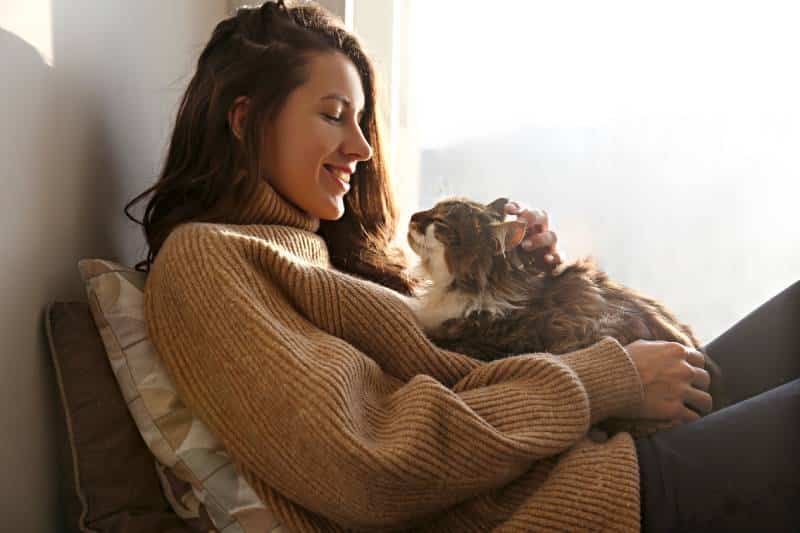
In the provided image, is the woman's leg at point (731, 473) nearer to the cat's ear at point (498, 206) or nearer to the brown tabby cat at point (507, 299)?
the brown tabby cat at point (507, 299)

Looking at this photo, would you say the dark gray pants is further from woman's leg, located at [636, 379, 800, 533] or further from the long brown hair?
the long brown hair

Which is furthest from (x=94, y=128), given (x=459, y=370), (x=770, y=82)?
(x=770, y=82)

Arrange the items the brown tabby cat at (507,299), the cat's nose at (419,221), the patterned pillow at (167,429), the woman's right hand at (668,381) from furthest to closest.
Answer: the cat's nose at (419,221) → the brown tabby cat at (507,299) → the woman's right hand at (668,381) → the patterned pillow at (167,429)

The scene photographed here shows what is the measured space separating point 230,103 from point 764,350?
1.15 m

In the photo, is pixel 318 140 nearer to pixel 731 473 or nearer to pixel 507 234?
pixel 507 234

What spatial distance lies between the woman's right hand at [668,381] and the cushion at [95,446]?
81cm

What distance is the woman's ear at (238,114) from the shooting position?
5.04ft

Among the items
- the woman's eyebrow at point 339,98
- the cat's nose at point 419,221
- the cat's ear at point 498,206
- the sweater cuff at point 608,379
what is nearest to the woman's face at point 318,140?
the woman's eyebrow at point 339,98

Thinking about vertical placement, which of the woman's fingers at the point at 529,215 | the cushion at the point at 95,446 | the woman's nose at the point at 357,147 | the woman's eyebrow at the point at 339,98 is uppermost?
the woman's eyebrow at the point at 339,98

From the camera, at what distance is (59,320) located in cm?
124

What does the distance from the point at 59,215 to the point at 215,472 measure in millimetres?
514

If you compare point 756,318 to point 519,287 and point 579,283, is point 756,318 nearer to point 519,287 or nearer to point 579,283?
point 579,283

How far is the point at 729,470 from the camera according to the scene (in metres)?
1.09

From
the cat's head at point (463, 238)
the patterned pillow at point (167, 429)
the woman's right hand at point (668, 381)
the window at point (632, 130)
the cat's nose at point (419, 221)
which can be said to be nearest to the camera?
the patterned pillow at point (167, 429)
